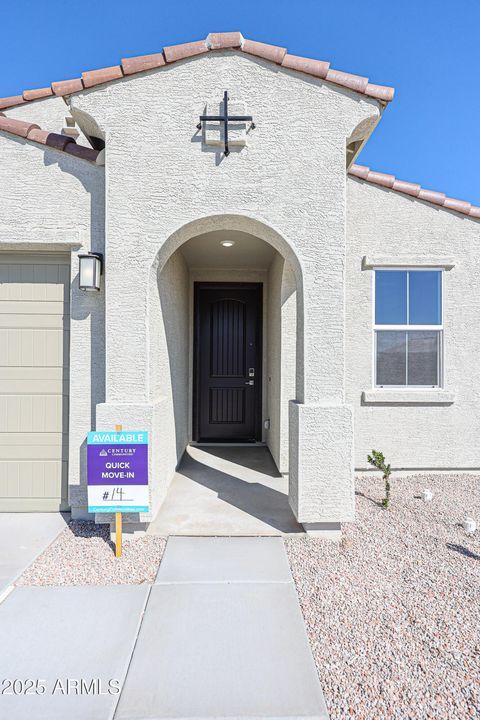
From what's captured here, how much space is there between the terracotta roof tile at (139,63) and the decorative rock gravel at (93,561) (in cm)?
464

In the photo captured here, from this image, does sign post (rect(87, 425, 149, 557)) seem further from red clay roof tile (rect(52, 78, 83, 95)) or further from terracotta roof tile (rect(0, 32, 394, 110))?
terracotta roof tile (rect(0, 32, 394, 110))

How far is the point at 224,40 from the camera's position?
360cm

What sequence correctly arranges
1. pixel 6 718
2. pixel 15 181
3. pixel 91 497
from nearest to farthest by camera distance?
pixel 6 718
pixel 91 497
pixel 15 181

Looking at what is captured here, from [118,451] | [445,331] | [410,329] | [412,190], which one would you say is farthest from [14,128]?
[445,331]

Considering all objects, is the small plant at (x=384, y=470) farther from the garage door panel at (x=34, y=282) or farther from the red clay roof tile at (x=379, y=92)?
the garage door panel at (x=34, y=282)

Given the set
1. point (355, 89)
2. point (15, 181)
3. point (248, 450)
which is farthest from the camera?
point (248, 450)

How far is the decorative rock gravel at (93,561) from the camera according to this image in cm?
295

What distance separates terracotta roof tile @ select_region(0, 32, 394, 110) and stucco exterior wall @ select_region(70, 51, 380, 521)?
0.07m

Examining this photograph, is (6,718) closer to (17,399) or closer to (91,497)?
(91,497)

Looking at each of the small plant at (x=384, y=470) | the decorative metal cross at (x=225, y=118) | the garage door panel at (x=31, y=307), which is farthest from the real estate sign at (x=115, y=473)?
the decorative metal cross at (x=225, y=118)

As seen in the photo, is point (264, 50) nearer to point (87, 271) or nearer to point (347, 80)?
point (347, 80)

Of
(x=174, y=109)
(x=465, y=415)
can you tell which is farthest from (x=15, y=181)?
(x=465, y=415)

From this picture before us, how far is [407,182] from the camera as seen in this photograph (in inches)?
208

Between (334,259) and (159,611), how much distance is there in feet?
11.0
